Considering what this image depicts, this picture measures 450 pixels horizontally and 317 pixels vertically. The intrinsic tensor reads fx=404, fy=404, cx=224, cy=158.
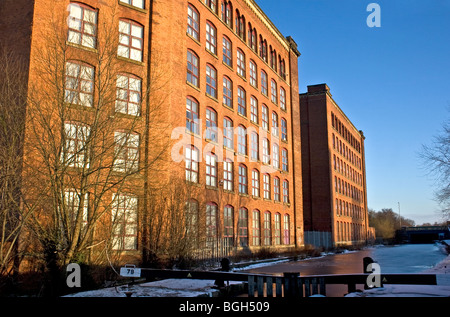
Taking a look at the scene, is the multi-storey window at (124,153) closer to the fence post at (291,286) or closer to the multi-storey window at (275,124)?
the fence post at (291,286)

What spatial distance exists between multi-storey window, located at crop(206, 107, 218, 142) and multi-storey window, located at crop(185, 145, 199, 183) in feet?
6.32

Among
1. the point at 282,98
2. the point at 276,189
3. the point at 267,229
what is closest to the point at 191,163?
the point at 267,229

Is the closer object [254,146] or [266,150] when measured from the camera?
[254,146]

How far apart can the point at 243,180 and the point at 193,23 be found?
11.5 m

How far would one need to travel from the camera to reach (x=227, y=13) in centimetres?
3023

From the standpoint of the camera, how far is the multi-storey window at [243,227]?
28.2 meters

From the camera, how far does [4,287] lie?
13.9 metres

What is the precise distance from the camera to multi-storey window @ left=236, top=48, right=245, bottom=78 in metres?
31.0

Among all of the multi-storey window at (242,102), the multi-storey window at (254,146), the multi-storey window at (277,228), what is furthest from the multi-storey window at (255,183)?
the multi-storey window at (242,102)

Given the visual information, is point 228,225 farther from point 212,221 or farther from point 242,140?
point 242,140

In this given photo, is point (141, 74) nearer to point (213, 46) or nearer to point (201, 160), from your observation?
point (201, 160)

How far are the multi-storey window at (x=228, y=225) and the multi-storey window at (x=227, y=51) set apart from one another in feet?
34.4

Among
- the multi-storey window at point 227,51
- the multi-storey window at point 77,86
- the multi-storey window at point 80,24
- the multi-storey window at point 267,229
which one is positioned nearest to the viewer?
the multi-storey window at point 77,86

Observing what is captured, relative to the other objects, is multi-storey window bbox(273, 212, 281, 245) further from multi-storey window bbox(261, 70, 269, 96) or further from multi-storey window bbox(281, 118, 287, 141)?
multi-storey window bbox(261, 70, 269, 96)
